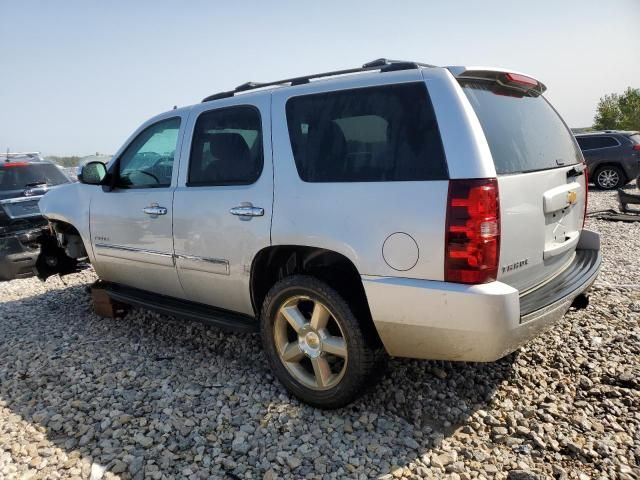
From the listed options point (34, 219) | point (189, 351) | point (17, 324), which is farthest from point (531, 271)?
point (34, 219)

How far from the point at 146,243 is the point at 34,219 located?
4.26 metres

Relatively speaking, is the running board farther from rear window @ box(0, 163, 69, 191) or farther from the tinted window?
rear window @ box(0, 163, 69, 191)

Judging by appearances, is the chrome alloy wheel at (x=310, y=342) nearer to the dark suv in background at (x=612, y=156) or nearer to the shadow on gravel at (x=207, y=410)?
the shadow on gravel at (x=207, y=410)

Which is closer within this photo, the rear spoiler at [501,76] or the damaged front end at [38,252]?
the rear spoiler at [501,76]

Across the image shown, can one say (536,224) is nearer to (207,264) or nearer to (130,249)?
(207,264)

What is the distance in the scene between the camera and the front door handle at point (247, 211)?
301 cm

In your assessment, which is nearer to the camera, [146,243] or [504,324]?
[504,324]

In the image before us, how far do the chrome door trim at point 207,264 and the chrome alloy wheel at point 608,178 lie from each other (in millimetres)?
14045

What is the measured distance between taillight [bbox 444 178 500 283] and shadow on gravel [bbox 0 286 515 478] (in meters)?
1.04

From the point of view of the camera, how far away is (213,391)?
3.27 m

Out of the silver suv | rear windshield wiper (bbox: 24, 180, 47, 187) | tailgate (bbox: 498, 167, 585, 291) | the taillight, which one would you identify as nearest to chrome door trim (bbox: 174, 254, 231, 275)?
the silver suv

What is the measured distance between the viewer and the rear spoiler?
255cm

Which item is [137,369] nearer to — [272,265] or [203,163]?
[272,265]

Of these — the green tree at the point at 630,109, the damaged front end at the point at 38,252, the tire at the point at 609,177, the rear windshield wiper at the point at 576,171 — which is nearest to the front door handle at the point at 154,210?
the damaged front end at the point at 38,252
